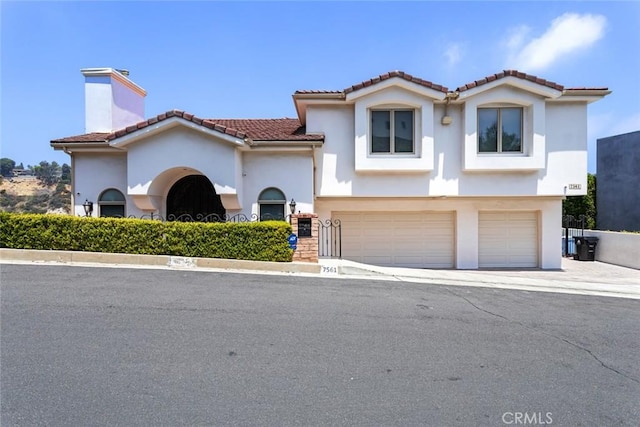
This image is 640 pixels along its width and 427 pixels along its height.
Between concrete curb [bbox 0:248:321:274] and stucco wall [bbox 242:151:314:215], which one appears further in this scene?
stucco wall [bbox 242:151:314:215]

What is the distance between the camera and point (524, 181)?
13.9 meters

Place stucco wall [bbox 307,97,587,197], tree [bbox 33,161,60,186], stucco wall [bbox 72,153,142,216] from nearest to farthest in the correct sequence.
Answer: stucco wall [bbox 72,153,142,216] → stucco wall [bbox 307,97,587,197] → tree [bbox 33,161,60,186]

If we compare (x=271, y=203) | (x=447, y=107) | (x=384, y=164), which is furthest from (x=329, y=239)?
(x=447, y=107)

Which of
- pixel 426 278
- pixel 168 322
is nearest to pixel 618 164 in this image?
pixel 426 278

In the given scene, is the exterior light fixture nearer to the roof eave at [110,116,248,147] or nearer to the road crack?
the roof eave at [110,116,248,147]

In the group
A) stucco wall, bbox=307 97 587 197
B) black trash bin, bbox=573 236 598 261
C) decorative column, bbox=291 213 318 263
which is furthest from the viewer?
black trash bin, bbox=573 236 598 261

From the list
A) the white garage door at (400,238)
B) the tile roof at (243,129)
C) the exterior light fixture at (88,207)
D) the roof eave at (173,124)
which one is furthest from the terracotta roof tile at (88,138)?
the white garage door at (400,238)

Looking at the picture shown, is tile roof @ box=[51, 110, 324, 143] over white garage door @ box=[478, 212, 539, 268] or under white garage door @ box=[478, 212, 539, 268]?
over

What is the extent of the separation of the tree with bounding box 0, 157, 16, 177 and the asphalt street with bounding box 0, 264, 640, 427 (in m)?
51.9

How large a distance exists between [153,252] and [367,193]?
23.8ft

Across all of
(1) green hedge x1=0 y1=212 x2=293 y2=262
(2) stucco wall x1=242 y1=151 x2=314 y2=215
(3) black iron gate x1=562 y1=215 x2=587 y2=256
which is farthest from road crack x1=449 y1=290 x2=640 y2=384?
(3) black iron gate x1=562 y1=215 x2=587 y2=256

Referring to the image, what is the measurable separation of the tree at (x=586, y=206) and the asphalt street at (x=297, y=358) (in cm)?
1880

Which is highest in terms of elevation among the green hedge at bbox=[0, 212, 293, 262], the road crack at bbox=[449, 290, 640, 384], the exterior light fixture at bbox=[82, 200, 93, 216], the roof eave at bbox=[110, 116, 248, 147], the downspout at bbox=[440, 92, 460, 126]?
the downspout at bbox=[440, 92, 460, 126]

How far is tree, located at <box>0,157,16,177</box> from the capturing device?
157 feet
